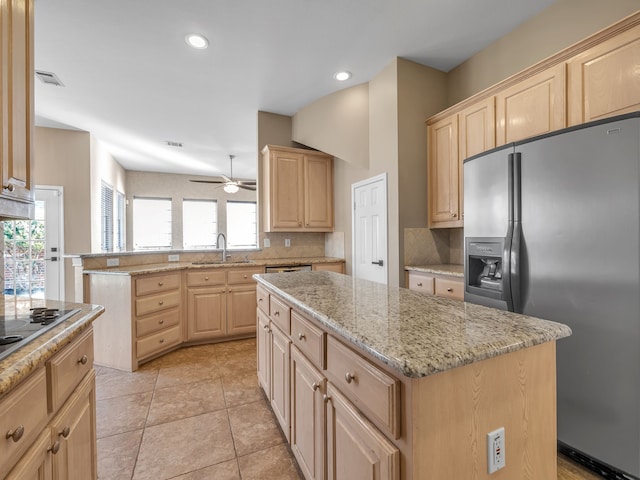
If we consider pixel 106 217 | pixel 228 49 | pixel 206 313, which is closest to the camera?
pixel 228 49

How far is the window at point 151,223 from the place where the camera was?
24.1 feet

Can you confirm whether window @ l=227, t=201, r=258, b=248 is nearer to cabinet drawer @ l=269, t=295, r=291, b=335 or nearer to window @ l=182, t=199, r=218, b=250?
window @ l=182, t=199, r=218, b=250

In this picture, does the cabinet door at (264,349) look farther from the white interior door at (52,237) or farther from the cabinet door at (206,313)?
the white interior door at (52,237)

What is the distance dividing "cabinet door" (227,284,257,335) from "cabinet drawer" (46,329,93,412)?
2.41m

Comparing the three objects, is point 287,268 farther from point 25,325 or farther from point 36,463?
point 36,463

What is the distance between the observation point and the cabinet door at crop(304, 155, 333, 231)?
14.7ft

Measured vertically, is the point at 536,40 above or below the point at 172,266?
above

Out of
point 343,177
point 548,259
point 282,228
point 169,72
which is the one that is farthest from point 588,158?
point 169,72

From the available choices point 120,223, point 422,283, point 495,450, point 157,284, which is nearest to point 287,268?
point 157,284

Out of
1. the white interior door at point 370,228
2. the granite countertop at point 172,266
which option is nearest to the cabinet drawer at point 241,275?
the granite countertop at point 172,266

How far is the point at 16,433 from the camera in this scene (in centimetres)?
75

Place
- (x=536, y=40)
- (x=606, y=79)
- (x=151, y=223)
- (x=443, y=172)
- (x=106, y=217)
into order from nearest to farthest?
(x=606, y=79), (x=536, y=40), (x=443, y=172), (x=106, y=217), (x=151, y=223)

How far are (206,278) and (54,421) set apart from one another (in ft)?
8.79

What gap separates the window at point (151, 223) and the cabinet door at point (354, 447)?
7598mm
